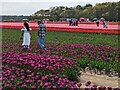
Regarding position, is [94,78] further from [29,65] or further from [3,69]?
[3,69]

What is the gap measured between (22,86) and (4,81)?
641 millimetres

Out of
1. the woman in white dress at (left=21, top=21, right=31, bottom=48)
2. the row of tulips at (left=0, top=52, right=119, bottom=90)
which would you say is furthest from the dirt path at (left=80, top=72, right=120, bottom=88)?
the woman in white dress at (left=21, top=21, right=31, bottom=48)

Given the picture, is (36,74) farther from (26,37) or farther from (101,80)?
(26,37)

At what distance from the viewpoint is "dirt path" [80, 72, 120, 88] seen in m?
7.30

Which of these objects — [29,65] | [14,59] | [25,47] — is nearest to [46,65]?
[29,65]

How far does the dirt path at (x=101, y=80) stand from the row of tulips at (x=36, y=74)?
397mm

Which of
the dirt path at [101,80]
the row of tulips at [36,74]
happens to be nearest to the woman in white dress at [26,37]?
the row of tulips at [36,74]

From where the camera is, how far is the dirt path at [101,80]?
7301 millimetres

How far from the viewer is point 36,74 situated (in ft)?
22.2

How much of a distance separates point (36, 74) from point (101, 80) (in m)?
1.66

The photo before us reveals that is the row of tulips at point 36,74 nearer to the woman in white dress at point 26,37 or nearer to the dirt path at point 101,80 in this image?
the dirt path at point 101,80

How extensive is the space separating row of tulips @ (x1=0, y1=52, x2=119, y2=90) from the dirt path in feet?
1.30

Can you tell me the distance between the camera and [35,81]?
6.08 metres

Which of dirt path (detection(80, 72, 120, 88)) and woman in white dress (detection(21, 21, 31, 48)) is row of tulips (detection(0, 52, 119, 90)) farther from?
woman in white dress (detection(21, 21, 31, 48))
